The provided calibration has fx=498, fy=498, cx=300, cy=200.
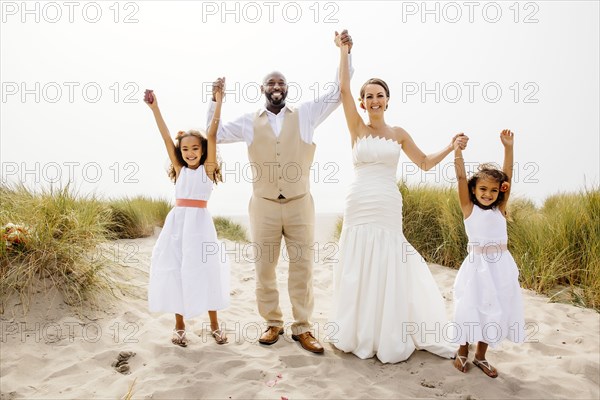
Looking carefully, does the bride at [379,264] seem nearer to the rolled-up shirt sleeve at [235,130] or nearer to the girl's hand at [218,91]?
the rolled-up shirt sleeve at [235,130]

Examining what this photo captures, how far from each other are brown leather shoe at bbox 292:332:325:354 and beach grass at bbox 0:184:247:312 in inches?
83.0

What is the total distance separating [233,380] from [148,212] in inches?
258

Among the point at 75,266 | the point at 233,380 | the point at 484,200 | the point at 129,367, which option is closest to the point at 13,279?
the point at 75,266

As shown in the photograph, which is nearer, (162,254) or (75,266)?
(162,254)

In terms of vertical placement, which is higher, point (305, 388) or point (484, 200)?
point (484, 200)

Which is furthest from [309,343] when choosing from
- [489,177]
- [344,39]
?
[344,39]

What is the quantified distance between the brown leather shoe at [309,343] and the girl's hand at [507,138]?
6.94 ft

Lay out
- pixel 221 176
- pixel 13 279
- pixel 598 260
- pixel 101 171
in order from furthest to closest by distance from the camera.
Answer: pixel 101 171, pixel 598 260, pixel 13 279, pixel 221 176

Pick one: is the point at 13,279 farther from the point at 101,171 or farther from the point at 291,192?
the point at 291,192

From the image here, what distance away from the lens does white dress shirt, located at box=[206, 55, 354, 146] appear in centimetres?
401

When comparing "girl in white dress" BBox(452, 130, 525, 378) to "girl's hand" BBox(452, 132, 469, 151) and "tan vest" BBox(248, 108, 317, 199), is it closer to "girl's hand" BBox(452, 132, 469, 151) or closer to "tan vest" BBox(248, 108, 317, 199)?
"girl's hand" BBox(452, 132, 469, 151)

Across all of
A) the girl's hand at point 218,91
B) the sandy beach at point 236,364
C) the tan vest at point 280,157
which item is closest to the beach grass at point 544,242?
the sandy beach at point 236,364

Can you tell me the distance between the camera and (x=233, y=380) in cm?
353

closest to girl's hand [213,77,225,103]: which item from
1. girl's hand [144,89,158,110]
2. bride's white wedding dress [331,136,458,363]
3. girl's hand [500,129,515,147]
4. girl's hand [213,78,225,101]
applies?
girl's hand [213,78,225,101]
